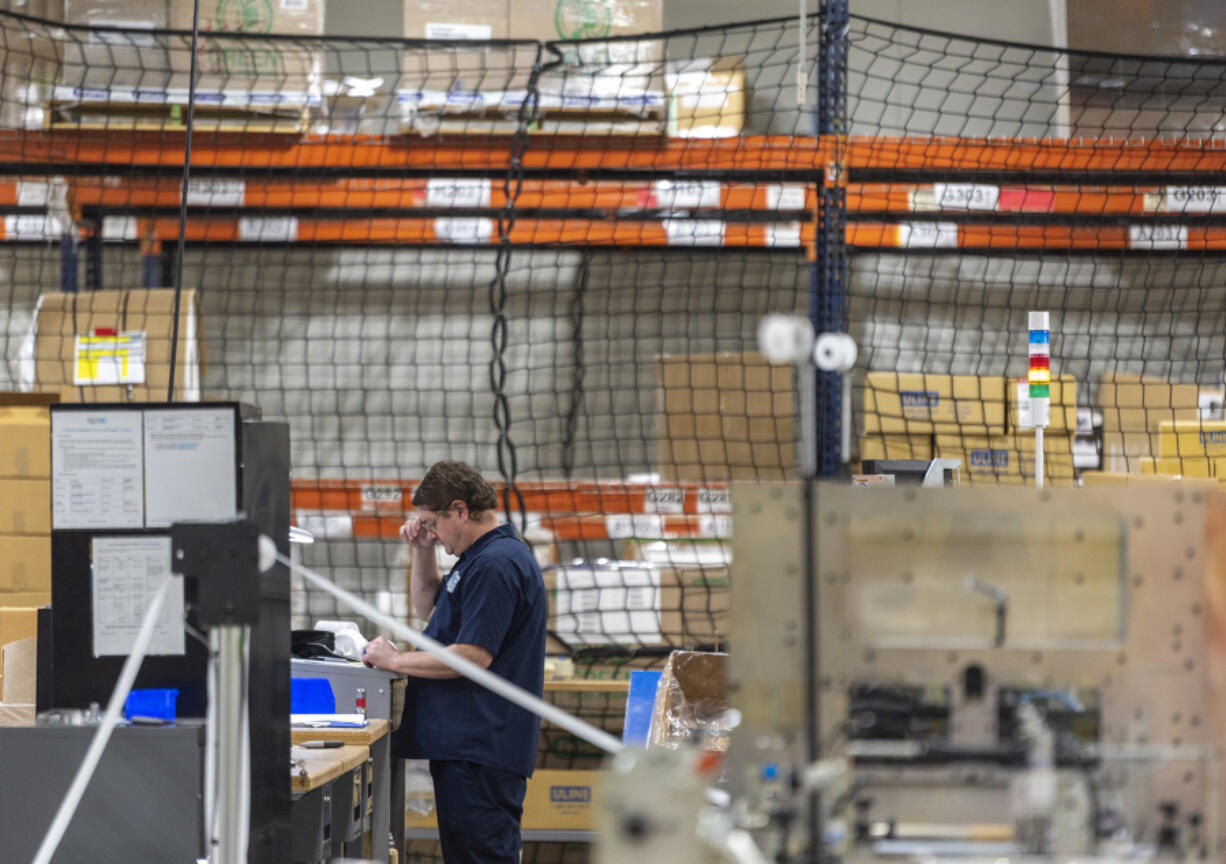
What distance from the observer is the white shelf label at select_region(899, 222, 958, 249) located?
5.68 metres

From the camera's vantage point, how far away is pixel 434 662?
11.8 feet

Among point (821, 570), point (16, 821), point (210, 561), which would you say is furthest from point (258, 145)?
point (821, 570)

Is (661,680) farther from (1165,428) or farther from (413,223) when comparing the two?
(413,223)

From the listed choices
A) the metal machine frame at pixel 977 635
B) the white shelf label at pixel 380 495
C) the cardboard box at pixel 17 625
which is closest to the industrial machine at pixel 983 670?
the metal machine frame at pixel 977 635

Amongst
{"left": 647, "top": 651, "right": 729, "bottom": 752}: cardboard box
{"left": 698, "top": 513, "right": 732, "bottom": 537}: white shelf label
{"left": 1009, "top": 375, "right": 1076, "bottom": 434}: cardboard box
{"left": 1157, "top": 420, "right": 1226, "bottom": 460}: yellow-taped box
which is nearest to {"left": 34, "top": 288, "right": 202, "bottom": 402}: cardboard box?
{"left": 698, "top": 513, "right": 732, "bottom": 537}: white shelf label

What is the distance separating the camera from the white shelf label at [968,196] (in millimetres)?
5562

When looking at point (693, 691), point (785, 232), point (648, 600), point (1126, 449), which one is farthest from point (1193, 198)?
point (693, 691)

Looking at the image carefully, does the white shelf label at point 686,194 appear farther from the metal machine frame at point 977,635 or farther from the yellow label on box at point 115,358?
the metal machine frame at point 977,635

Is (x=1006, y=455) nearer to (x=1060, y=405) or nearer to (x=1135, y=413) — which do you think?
(x=1060, y=405)

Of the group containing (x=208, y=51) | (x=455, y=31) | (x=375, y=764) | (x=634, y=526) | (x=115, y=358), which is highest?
(x=455, y=31)

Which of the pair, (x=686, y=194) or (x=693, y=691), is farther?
(x=686, y=194)

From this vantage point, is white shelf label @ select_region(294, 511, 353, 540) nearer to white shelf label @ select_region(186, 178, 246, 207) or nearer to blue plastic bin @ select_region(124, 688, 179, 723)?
white shelf label @ select_region(186, 178, 246, 207)

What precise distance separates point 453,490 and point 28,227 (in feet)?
11.0

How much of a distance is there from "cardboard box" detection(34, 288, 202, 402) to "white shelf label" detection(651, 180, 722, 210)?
199cm
